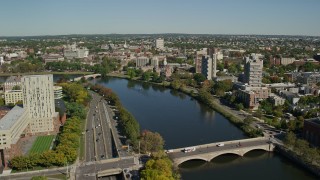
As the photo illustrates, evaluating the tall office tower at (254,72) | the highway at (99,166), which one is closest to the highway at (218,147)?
the highway at (99,166)

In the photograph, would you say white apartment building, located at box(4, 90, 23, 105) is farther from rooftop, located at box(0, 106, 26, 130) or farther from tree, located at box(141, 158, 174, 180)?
tree, located at box(141, 158, 174, 180)

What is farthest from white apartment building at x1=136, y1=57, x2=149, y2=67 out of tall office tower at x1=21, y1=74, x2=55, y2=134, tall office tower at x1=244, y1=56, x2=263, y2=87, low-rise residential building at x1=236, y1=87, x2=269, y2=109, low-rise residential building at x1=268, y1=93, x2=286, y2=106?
tall office tower at x1=21, y1=74, x2=55, y2=134

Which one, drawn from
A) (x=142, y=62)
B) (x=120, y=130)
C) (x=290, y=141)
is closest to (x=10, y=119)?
(x=120, y=130)

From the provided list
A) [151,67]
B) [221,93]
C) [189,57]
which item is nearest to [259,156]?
[221,93]

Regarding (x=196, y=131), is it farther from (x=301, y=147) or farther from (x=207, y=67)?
(x=207, y=67)

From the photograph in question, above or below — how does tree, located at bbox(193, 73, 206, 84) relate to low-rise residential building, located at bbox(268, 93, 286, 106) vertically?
above

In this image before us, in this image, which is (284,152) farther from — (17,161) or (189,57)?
(189,57)

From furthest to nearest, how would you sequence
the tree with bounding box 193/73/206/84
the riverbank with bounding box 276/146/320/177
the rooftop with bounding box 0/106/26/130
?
the tree with bounding box 193/73/206/84 → the rooftop with bounding box 0/106/26/130 → the riverbank with bounding box 276/146/320/177

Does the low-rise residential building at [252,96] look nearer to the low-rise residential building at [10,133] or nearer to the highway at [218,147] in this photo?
the highway at [218,147]
